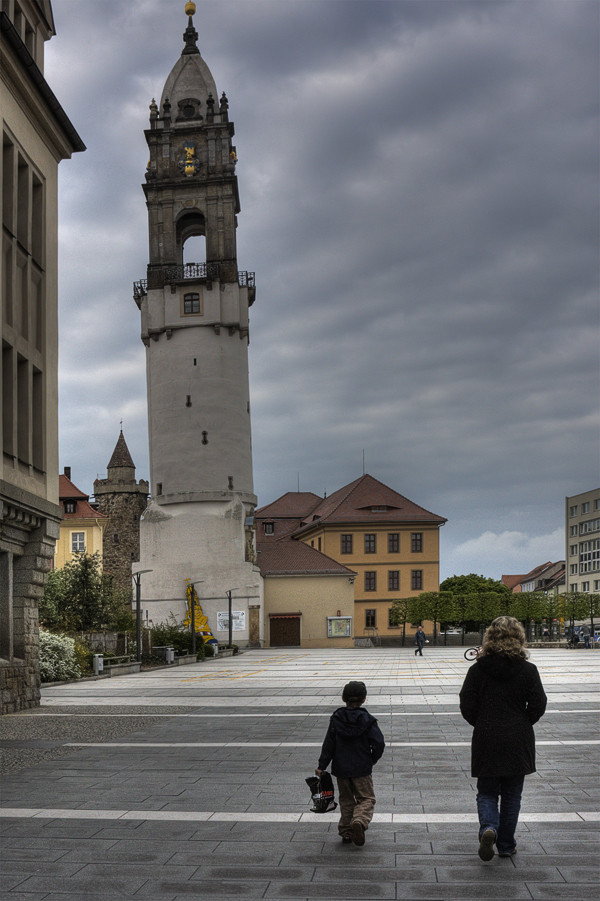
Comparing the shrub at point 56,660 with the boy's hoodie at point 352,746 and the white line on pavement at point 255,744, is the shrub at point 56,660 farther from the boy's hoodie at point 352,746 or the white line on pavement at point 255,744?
the boy's hoodie at point 352,746

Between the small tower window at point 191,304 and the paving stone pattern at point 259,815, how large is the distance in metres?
56.1

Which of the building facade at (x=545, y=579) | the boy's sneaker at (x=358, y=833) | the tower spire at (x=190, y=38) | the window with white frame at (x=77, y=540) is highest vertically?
the tower spire at (x=190, y=38)

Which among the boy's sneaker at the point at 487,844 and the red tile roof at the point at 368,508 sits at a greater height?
the red tile roof at the point at 368,508

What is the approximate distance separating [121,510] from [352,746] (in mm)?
86350

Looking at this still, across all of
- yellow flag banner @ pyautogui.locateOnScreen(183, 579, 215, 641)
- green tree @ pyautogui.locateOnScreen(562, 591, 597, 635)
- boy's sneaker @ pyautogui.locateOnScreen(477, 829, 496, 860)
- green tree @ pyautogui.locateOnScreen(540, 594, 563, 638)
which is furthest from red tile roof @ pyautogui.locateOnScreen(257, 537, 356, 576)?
boy's sneaker @ pyautogui.locateOnScreen(477, 829, 496, 860)

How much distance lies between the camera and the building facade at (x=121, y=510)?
8831cm

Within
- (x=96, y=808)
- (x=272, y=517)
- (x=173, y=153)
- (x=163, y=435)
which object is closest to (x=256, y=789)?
(x=96, y=808)

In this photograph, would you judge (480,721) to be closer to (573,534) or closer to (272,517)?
(272,517)

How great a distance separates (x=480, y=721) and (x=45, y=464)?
16654mm

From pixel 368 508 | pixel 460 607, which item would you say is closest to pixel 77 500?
pixel 368 508

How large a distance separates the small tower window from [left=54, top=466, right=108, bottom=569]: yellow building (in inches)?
936

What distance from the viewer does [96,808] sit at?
344 inches

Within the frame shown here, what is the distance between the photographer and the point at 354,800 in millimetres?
7438

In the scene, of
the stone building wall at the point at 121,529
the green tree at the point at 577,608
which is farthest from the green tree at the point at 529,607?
the stone building wall at the point at 121,529
